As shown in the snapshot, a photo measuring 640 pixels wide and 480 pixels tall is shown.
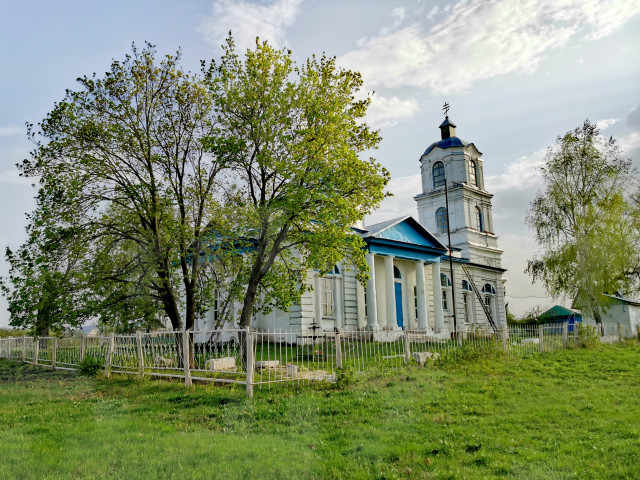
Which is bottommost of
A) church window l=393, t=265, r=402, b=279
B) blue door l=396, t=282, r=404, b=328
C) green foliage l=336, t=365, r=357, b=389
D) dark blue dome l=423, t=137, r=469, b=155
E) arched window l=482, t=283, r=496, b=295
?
green foliage l=336, t=365, r=357, b=389

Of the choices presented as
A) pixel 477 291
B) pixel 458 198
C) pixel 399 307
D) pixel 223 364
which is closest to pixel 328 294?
pixel 399 307

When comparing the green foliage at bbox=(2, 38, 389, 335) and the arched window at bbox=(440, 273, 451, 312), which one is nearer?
the green foliage at bbox=(2, 38, 389, 335)

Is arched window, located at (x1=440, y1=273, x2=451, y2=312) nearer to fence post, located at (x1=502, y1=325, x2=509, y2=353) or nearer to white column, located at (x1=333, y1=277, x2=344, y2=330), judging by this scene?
white column, located at (x1=333, y1=277, x2=344, y2=330)

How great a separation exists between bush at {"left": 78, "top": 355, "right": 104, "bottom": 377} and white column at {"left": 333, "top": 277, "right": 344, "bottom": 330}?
12.2m

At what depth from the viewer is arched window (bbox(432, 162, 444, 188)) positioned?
130 ft

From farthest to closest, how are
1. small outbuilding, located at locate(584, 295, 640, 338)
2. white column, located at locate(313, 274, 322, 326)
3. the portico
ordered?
small outbuilding, located at locate(584, 295, 640, 338)
the portico
white column, located at locate(313, 274, 322, 326)

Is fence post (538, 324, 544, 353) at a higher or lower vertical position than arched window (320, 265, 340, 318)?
lower

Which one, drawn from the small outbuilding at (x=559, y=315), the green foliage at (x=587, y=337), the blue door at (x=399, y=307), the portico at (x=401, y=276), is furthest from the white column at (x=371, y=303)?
the small outbuilding at (x=559, y=315)

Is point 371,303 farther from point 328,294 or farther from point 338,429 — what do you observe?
point 338,429

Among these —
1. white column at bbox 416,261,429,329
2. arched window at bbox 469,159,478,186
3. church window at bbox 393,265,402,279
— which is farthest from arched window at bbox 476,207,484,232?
church window at bbox 393,265,402,279

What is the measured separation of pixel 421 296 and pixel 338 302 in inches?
215

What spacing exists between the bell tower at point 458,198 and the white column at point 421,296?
10.7m

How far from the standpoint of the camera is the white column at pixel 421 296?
2798 centimetres

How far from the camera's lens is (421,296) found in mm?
28203
